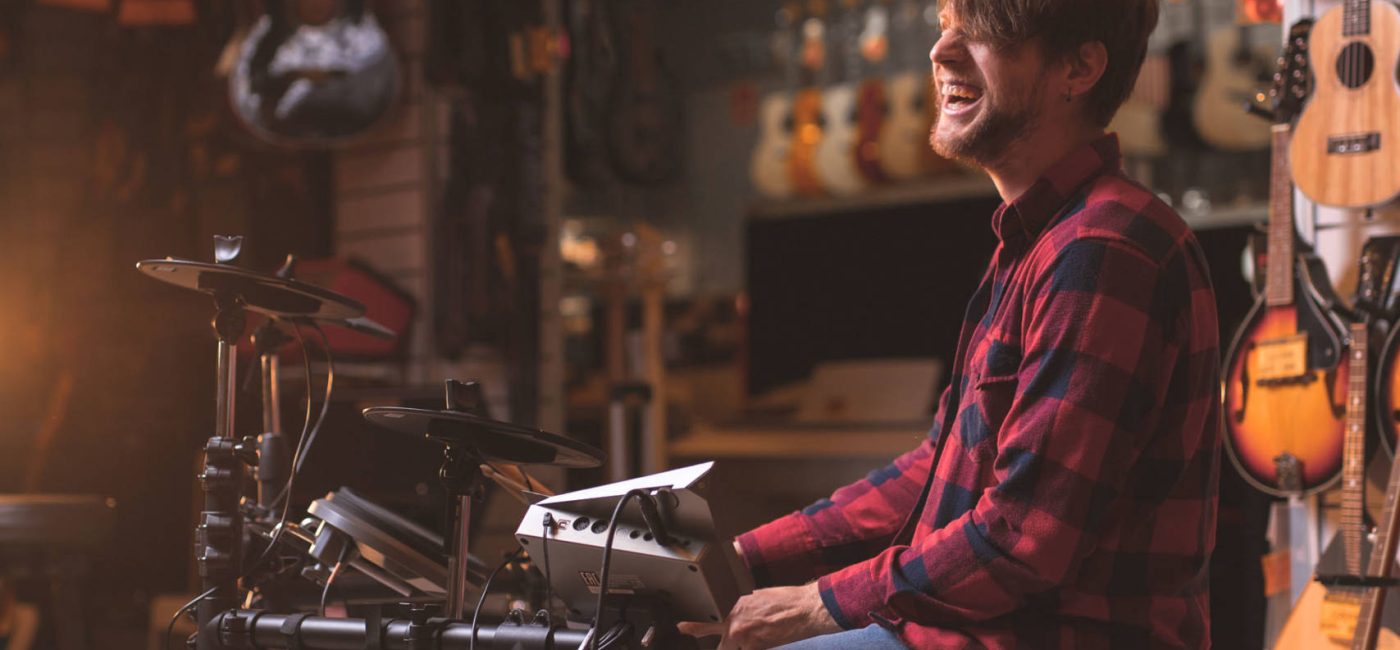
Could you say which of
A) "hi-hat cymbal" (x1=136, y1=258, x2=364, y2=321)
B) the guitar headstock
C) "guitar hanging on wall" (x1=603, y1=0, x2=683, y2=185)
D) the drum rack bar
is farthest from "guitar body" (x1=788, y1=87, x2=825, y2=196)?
the drum rack bar

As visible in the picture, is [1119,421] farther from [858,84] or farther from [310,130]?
[858,84]

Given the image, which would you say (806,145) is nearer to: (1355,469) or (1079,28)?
(1355,469)

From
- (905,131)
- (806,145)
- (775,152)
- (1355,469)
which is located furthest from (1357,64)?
(775,152)

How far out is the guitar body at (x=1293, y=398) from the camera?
2.75 m

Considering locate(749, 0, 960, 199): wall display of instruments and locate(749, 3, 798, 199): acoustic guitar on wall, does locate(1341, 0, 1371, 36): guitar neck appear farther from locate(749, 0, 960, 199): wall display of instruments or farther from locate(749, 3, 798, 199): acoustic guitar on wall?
locate(749, 3, 798, 199): acoustic guitar on wall

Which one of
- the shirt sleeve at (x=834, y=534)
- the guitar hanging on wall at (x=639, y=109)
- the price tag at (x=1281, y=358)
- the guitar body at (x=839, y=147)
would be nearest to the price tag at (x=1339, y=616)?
the price tag at (x=1281, y=358)

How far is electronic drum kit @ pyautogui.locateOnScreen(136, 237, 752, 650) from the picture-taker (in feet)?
5.08

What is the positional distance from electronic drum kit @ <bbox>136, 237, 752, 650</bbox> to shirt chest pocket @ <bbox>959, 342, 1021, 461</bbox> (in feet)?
1.01

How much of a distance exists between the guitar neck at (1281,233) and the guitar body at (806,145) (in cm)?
494

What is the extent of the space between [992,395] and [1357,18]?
5.88 feet

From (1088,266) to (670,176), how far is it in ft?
16.4

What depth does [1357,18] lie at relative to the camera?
9.07 feet

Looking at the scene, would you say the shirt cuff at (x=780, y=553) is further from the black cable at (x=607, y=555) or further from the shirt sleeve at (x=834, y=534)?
the black cable at (x=607, y=555)

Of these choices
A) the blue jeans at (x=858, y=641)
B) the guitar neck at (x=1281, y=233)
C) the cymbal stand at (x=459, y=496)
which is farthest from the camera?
the guitar neck at (x=1281, y=233)
